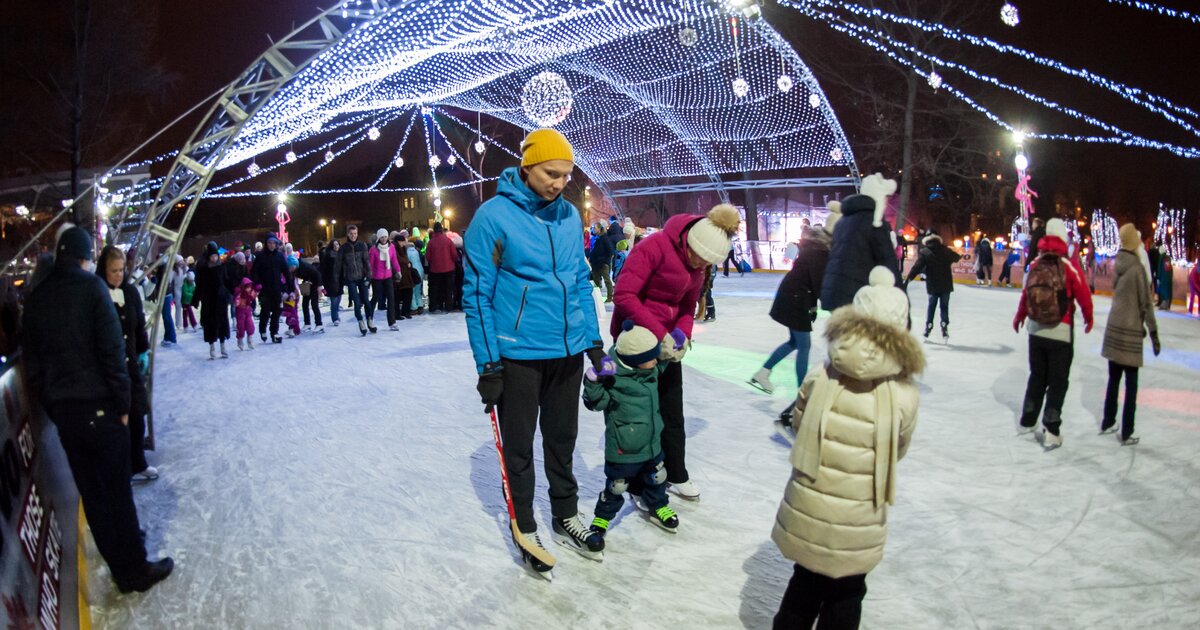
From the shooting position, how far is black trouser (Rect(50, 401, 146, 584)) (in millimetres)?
2766

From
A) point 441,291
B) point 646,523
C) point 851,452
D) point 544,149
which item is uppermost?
point 544,149

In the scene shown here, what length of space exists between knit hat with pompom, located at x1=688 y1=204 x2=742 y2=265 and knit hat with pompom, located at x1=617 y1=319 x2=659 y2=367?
16.3 inches

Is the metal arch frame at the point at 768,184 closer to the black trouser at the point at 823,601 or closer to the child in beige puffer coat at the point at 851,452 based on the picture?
the child in beige puffer coat at the point at 851,452

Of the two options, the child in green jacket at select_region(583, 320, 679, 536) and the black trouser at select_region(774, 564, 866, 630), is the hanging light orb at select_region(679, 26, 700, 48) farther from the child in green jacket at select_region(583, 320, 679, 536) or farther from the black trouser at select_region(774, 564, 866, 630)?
the black trouser at select_region(774, 564, 866, 630)

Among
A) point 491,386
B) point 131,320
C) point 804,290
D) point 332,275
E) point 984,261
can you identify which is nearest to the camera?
point 491,386

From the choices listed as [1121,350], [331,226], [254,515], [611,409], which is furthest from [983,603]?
[331,226]

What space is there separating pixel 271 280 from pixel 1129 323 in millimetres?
9033

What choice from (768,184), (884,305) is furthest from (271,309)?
(768,184)

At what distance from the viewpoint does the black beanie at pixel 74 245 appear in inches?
109

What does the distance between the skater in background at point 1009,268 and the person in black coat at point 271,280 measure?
46.8 ft

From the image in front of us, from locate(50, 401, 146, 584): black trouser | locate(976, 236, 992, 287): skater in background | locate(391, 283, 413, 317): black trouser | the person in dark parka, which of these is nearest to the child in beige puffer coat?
the person in dark parka

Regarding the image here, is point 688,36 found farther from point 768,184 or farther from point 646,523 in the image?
point 646,523

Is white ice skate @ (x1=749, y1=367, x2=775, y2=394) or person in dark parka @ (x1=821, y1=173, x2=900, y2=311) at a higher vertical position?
person in dark parka @ (x1=821, y1=173, x2=900, y2=311)

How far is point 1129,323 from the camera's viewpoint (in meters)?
4.46
